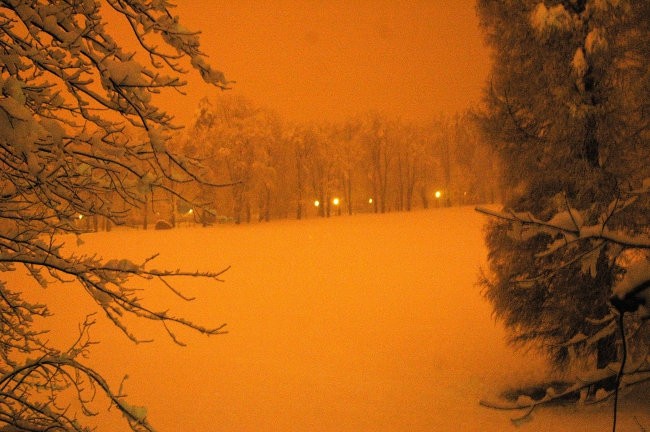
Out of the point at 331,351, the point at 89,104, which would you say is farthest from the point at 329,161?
the point at 89,104

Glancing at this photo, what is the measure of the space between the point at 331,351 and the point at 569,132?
7829 mm

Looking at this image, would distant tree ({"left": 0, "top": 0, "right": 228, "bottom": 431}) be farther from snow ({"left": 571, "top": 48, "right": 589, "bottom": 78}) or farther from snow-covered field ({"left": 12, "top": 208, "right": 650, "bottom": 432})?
snow ({"left": 571, "top": 48, "right": 589, "bottom": 78})

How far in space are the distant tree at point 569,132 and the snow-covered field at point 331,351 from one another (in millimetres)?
1664

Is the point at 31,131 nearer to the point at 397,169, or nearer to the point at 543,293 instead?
the point at 543,293

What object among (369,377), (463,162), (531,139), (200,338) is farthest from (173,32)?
(463,162)

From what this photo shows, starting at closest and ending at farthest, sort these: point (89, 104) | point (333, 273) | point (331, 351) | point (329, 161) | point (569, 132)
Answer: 1. point (89, 104)
2. point (569, 132)
3. point (331, 351)
4. point (333, 273)
5. point (329, 161)

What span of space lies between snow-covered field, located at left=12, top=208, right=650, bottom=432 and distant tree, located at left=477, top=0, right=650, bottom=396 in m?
1.66

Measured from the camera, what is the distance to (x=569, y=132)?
287 inches

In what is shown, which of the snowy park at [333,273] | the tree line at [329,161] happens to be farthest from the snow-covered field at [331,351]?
the tree line at [329,161]

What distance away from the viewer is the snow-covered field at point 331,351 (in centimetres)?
797

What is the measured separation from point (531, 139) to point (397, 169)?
43.4m

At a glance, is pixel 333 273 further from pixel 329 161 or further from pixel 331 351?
pixel 329 161

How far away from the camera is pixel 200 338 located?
13.3 metres

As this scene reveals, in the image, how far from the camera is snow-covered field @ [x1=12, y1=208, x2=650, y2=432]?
7969 mm
